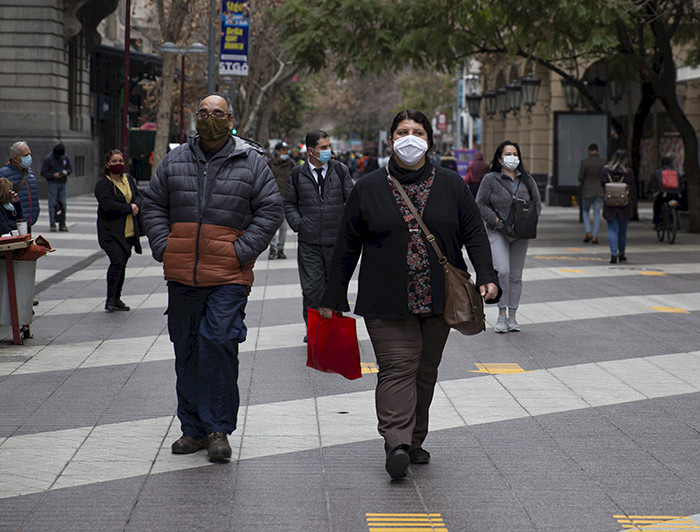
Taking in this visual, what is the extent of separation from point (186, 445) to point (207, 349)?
1.78 ft

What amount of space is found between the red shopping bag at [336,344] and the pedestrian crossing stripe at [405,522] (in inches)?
37.3

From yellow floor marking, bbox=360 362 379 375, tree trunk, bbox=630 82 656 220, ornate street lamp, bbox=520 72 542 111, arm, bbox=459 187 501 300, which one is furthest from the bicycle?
arm, bbox=459 187 501 300

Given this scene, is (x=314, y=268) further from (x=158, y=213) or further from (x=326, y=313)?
(x=326, y=313)

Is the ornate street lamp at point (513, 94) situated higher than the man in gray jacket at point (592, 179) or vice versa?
the ornate street lamp at point (513, 94)

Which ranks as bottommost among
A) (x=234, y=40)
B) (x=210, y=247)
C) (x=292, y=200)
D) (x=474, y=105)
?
(x=210, y=247)

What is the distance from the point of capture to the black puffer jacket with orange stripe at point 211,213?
5836 mm

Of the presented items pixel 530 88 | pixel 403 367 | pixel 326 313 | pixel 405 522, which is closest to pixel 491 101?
pixel 530 88

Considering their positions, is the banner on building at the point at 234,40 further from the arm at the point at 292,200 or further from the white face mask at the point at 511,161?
the white face mask at the point at 511,161

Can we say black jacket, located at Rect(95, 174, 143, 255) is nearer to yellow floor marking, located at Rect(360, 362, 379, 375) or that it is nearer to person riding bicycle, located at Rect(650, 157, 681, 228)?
yellow floor marking, located at Rect(360, 362, 379, 375)

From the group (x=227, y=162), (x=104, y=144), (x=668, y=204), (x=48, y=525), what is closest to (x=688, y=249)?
(x=668, y=204)

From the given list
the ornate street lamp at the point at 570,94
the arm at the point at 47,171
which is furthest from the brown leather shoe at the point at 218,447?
the ornate street lamp at the point at 570,94

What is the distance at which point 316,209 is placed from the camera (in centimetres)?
987

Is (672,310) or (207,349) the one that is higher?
(207,349)

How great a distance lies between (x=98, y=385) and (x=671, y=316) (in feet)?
21.3
